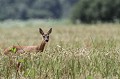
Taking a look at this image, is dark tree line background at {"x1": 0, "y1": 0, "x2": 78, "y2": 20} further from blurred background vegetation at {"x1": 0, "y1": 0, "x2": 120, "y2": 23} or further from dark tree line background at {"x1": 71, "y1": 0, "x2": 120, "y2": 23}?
dark tree line background at {"x1": 71, "y1": 0, "x2": 120, "y2": 23}

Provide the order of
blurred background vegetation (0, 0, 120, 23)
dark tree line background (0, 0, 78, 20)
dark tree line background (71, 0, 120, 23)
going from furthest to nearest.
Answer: dark tree line background (0, 0, 78, 20)
blurred background vegetation (0, 0, 120, 23)
dark tree line background (71, 0, 120, 23)

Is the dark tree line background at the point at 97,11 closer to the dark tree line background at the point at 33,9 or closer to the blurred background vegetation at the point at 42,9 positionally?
the blurred background vegetation at the point at 42,9

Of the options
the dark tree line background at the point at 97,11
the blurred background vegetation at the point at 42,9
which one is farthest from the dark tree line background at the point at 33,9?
the dark tree line background at the point at 97,11

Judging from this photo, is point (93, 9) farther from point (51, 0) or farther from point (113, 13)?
point (51, 0)

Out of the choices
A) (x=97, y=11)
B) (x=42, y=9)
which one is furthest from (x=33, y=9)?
(x=97, y=11)

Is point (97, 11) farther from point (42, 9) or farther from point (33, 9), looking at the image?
point (42, 9)

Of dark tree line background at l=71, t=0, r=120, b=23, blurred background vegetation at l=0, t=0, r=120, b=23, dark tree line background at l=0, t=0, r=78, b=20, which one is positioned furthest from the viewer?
dark tree line background at l=0, t=0, r=78, b=20

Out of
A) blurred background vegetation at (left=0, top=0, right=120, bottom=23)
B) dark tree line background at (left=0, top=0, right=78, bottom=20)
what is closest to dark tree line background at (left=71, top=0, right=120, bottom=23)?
blurred background vegetation at (left=0, top=0, right=120, bottom=23)

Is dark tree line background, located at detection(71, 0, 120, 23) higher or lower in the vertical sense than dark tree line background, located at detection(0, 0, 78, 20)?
higher

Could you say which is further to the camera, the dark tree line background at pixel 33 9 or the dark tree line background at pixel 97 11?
the dark tree line background at pixel 33 9

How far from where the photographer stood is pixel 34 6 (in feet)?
345

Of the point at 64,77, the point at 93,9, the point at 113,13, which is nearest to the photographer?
the point at 64,77

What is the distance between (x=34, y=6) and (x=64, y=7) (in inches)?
285

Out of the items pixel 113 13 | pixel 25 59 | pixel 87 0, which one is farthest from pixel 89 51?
pixel 87 0
